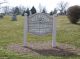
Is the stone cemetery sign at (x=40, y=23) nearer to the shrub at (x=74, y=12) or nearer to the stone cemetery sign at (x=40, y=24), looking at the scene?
the stone cemetery sign at (x=40, y=24)

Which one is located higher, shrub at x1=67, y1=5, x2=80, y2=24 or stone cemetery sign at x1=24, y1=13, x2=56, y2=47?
shrub at x1=67, y1=5, x2=80, y2=24

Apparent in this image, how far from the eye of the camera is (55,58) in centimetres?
941

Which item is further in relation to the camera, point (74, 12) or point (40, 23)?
point (74, 12)

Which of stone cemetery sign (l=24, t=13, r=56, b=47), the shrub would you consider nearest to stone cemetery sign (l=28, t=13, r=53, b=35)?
stone cemetery sign (l=24, t=13, r=56, b=47)

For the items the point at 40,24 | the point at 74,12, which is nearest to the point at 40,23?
the point at 40,24

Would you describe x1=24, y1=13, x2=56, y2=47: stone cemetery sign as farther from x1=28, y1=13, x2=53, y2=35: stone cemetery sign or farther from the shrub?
the shrub

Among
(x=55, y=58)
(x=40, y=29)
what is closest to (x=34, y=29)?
(x=40, y=29)

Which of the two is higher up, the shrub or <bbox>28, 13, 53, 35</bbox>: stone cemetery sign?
the shrub

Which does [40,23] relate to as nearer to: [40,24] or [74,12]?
[40,24]

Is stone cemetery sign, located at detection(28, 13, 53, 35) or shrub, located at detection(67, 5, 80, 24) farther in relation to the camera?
shrub, located at detection(67, 5, 80, 24)

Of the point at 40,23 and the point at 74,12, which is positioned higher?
the point at 74,12

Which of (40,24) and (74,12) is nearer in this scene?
(40,24)

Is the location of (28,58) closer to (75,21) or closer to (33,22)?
(33,22)

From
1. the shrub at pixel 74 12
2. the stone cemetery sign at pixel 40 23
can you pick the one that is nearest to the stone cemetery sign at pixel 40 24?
the stone cemetery sign at pixel 40 23
